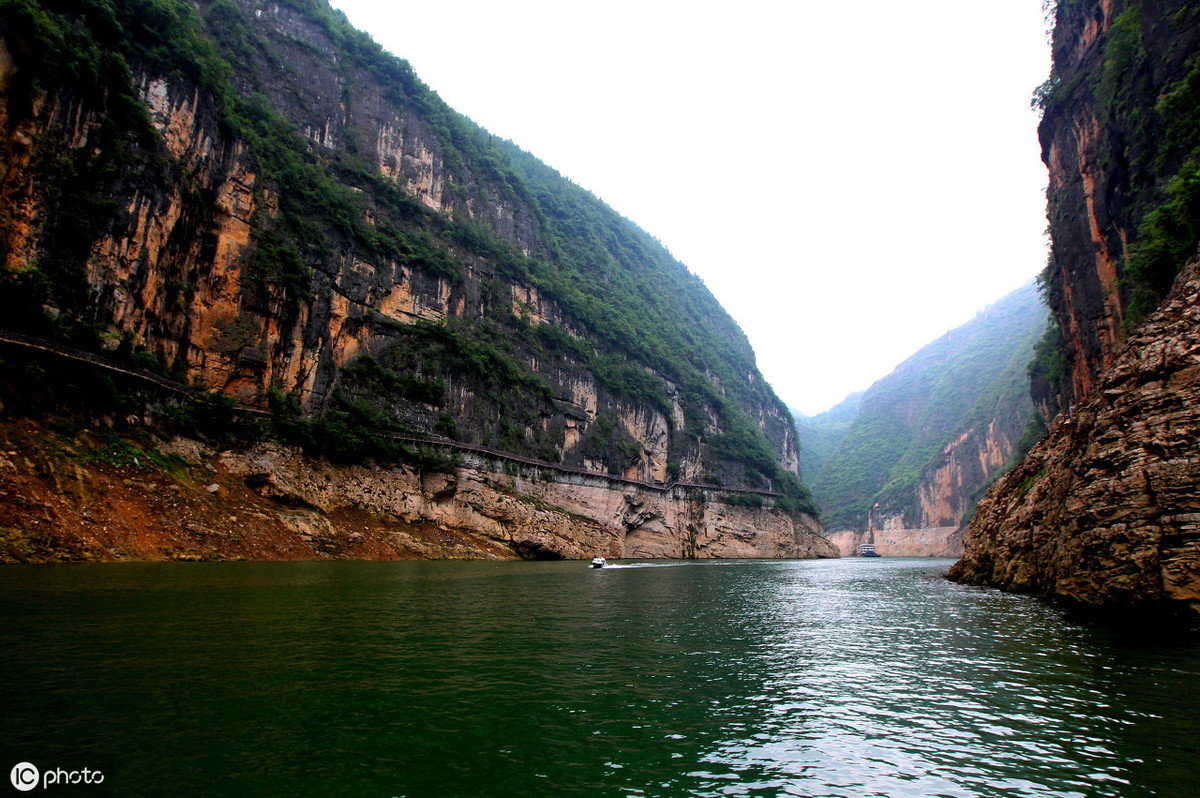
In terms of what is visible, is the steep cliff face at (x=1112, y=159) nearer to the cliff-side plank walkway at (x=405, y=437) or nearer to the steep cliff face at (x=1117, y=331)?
the steep cliff face at (x=1117, y=331)

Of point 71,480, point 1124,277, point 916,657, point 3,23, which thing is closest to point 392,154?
point 3,23

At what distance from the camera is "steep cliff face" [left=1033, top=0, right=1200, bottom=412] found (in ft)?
83.1

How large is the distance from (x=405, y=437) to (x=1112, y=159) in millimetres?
53340

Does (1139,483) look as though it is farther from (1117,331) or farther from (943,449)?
(943,449)

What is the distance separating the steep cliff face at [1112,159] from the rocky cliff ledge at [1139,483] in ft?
18.0

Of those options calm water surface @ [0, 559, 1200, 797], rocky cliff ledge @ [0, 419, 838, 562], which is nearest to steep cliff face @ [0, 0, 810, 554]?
rocky cliff ledge @ [0, 419, 838, 562]

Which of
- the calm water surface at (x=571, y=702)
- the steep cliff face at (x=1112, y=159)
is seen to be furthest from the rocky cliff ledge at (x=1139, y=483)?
the steep cliff face at (x=1112, y=159)

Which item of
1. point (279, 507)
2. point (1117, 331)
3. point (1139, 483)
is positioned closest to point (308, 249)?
point (279, 507)

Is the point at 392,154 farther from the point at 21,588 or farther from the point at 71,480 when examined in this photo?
the point at 21,588

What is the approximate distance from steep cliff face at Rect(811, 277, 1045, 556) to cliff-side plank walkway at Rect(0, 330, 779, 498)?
178 feet

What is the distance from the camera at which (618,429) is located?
8088cm

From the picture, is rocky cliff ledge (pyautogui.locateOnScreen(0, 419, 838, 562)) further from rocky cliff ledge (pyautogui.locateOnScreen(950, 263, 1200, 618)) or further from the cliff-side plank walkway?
rocky cliff ledge (pyautogui.locateOnScreen(950, 263, 1200, 618))

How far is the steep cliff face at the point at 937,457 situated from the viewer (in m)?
124

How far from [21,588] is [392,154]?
68.4 meters
